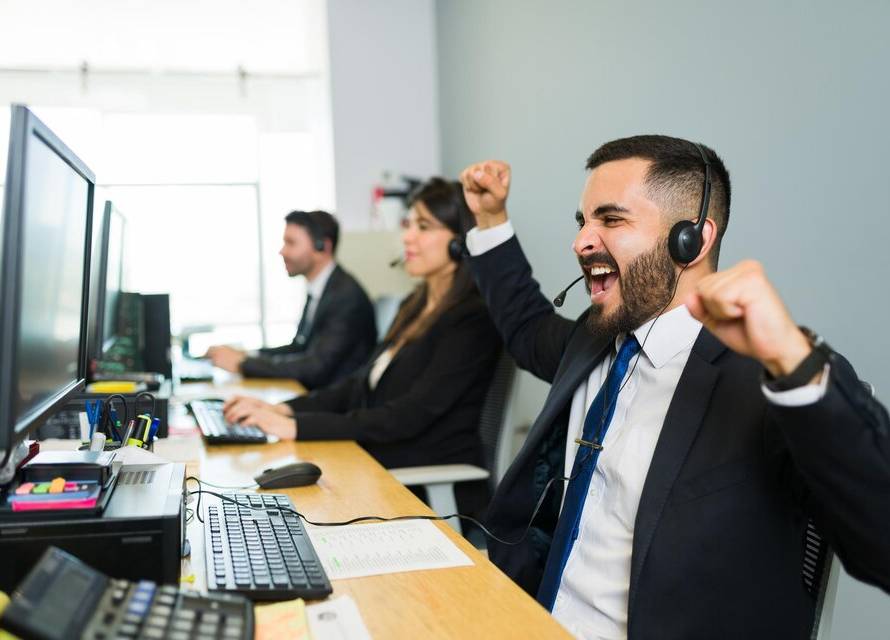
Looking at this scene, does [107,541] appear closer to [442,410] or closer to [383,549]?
[383,549]

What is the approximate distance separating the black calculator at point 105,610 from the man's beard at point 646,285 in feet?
2.52

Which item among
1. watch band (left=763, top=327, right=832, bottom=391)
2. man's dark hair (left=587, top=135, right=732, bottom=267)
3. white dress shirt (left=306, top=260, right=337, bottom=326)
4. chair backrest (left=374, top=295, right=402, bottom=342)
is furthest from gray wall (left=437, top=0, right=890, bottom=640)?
white dress shirt (left=306, top=260, right=337, bottom=326)

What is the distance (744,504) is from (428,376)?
1166mm

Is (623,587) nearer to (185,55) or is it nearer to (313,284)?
(313,284)

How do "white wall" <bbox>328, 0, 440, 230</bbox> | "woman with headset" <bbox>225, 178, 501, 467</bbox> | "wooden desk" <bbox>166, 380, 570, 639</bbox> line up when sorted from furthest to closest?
"white wall" <bbox>328, 0, 440, 230</bbox> → "woman with headset" <bbox>225, 178, 501, 467</bbox> → "wooden desk" <bbox>166, 380, 570, 639</bbox>

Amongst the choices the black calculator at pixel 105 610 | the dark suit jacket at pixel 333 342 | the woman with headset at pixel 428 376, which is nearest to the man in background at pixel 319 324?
the dark suit jacket at pixel 333 342

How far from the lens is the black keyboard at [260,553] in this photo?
3.25ft

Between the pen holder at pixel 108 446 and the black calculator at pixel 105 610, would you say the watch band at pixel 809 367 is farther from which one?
the pen holder at pixel 108 446

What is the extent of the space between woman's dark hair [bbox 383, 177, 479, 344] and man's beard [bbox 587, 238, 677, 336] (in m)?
0.96

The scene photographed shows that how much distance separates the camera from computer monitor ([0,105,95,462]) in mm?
829

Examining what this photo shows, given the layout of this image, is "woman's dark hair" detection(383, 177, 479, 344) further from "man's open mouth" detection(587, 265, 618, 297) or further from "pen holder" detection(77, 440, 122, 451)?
"pen holder" detection(77, 440, 122, 451)

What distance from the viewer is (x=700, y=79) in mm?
1993

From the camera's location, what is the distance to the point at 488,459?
208cm

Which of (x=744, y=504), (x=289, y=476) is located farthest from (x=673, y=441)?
(x=289, y=476)
